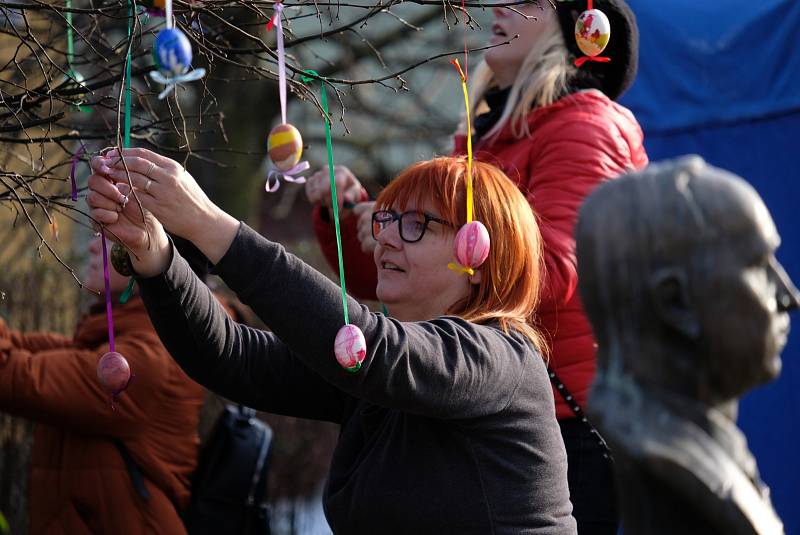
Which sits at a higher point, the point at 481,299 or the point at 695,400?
the point at 695,400

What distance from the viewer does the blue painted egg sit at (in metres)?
1.76

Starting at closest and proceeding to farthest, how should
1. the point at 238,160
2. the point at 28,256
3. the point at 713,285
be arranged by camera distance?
the point at 713,285 → the point at 28,256 → the point at 238,160

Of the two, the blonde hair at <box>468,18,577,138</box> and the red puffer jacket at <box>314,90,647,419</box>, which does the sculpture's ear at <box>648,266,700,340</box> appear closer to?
the red puffer jacket at <box>314,90,647,419</box>

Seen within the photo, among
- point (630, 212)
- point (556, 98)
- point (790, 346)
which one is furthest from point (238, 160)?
point (630, 212)

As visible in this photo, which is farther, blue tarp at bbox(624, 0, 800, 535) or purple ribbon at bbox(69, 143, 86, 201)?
blue tarp at bbox(624, 0, 800, 535)

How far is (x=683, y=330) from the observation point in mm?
1524

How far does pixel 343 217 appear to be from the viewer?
10.9 feet

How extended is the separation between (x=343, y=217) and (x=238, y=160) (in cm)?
452

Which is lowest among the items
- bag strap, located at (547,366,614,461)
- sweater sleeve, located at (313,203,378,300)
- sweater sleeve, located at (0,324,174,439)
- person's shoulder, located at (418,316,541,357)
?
sweater sleeve, located at (0,324,174,439)

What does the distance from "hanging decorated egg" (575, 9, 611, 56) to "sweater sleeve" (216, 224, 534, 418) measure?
875 mm

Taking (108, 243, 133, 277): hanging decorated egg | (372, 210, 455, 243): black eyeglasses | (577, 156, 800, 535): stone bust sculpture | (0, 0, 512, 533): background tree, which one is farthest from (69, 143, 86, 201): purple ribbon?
(577, 156, 800, 535): stone bust sculpture

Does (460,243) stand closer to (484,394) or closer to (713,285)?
(484,394)

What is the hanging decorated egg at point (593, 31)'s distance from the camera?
8.59 feet

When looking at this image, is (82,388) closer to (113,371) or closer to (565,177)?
(113,371)
